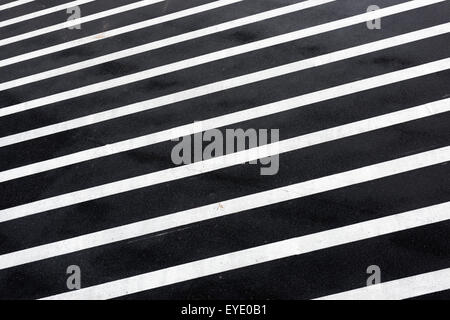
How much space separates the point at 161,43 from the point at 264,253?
621 cm

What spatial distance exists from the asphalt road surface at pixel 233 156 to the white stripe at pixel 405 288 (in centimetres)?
2

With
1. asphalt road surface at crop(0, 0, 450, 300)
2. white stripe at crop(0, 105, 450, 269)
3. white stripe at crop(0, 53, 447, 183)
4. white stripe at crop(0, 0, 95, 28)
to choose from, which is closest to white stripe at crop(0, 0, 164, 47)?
asphalt road surface at crop(0, 0, 450, 300)

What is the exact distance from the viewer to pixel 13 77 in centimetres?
1050

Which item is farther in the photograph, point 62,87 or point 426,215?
point 62,87

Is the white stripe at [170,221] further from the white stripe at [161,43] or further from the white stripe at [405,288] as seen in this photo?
the white stripe at [161,43]

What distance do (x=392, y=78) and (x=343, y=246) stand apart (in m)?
4.00

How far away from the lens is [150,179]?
301 inches

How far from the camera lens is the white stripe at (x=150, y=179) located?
757 cm

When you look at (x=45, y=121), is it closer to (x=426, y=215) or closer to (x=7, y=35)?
(x=7, y=35)

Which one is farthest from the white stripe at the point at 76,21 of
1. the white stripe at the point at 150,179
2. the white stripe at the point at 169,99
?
the white stripe at the point at 150,179

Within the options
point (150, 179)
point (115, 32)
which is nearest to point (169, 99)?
point (150, 179)

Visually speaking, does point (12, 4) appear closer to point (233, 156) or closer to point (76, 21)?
point (76, 21)

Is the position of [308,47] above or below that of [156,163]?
above
